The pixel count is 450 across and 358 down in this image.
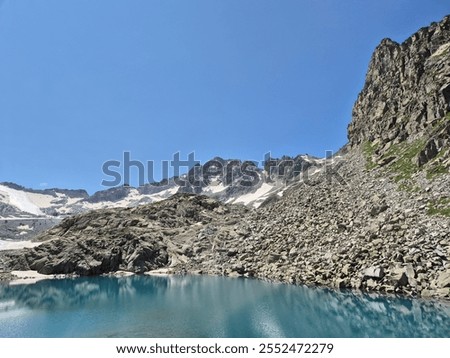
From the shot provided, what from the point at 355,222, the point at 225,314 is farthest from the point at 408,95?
the point at 225,314

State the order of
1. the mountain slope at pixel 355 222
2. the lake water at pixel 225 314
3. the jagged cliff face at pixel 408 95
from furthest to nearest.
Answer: the jagged cliff face at pixel 408 95 → the mountain slope at pixel 355 222 → the lake water at pixel 225 314

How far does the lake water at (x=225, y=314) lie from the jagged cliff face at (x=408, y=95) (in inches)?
1379

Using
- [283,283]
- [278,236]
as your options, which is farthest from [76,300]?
[278,236]

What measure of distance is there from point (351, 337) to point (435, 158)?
137 feet

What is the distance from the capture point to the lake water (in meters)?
28.7

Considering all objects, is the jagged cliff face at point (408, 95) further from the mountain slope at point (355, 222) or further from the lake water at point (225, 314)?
the lake water at point (225, 314)

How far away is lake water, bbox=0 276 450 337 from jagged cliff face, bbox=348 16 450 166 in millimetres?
35037

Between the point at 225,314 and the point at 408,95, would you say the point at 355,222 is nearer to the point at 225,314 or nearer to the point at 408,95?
the point at 225,314

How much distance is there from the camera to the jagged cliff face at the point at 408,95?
225 ft

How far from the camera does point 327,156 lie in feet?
552

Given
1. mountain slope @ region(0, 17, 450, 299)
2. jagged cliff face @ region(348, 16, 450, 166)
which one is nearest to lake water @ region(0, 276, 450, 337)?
mountain slope @ region(0, 17, 450, 299)

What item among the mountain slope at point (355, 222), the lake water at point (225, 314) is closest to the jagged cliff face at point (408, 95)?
the mountain slope at point (355, 222)

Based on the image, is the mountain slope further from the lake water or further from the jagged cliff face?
the lake water
